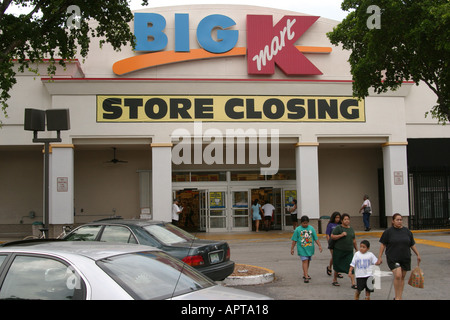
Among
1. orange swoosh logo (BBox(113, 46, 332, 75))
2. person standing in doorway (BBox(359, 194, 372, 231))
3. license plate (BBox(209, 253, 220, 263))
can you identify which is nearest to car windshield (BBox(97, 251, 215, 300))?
license plate (BBox(209, 253, 220, 263))

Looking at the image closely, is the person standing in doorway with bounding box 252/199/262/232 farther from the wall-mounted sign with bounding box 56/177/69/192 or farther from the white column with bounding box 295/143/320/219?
the wall-mounted sign with bounding box 56/177/69/192

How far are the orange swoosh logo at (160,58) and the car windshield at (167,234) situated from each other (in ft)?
43.7

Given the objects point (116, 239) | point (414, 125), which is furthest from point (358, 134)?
point (116, 239)

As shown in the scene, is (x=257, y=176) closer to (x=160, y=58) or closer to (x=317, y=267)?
(x=160, y=58)

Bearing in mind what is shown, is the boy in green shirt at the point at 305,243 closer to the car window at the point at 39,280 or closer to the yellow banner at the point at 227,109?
the car window at the point at 39,280

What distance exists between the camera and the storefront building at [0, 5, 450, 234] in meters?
18.6

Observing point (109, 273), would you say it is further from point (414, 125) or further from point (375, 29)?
point (414, 125)

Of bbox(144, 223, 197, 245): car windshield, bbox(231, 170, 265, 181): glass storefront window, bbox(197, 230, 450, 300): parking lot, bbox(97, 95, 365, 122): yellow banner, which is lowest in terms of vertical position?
bbox(197, 230, 450, 300): parking lot

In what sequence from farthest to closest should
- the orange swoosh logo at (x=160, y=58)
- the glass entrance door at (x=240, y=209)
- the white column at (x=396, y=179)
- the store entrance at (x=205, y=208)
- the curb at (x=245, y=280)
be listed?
the glass entrance door at (x=240, y=209) → the store entrance at (x=205, y=208) → the orange swoosh logo at (x=160, y=58) → the white column at (x=396, y=179) → the curb at (x=245, y=280)

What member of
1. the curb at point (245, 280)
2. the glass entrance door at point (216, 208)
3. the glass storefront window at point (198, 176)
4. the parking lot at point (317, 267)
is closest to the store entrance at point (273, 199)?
the glass entrance door at point (216, 208)

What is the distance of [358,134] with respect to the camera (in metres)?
19.5

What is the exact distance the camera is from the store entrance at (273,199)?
2169 cm

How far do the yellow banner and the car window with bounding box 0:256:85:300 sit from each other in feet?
48.4

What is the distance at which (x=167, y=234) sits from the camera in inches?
354
